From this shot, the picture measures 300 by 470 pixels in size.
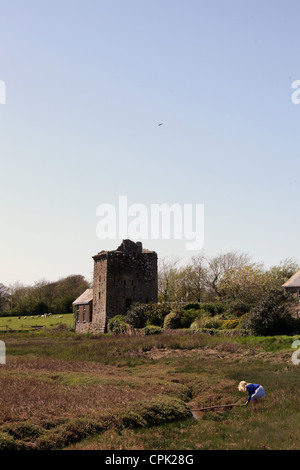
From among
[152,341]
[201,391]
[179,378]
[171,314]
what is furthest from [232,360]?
[171,314]

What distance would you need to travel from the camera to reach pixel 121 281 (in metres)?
58.1

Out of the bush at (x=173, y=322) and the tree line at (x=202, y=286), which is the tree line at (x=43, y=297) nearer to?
the tree line at (x=202, y=286)

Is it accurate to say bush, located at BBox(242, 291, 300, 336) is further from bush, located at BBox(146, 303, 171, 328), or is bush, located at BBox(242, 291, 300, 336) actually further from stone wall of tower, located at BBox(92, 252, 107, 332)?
stone wall of tower, located at BBox(92, 252, 107, 332)

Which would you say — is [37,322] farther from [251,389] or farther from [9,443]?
[9,443]

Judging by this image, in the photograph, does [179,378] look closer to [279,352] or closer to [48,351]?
[279,352]

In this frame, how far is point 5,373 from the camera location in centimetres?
2453

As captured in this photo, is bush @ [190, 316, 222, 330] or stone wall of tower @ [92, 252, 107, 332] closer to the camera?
bush @ [190, 316, 222, 330]

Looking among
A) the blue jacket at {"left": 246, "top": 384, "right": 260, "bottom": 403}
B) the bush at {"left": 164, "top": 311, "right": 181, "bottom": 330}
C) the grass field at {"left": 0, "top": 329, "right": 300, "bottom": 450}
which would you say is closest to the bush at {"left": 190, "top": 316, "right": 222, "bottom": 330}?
the bush at {"left": 164, "top": 311, "right": 181, "bottom": 330}

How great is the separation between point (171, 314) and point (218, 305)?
538cm

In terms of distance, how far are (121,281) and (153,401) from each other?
1582 inches

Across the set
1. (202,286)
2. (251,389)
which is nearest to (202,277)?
(202,286)

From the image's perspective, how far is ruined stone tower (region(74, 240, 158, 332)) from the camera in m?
57.3

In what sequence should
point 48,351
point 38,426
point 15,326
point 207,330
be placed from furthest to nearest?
point 15,326 < point 207,330 < point 48,351 < point 38,426

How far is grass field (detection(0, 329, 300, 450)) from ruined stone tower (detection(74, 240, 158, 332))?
23.9 m
